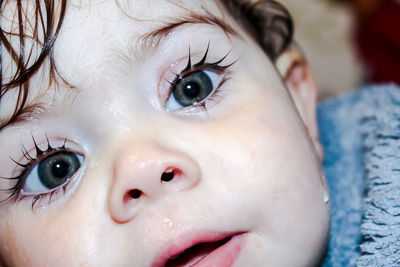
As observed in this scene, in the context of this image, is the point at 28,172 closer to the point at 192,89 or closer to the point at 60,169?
the point at 60,169

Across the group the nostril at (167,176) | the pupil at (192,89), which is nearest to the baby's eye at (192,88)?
the pupil at (192,89)

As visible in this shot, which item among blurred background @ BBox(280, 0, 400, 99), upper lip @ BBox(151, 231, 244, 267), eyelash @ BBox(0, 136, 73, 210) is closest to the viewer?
upper lip @ BBox(151, 231, 244, 267)

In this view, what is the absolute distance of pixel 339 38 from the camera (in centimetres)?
203

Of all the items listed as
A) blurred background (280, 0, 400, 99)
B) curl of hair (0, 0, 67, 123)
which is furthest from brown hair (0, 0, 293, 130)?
blurred background (280, 0, 400, 99)

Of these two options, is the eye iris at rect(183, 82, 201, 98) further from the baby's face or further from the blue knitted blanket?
the blue knitted blanket

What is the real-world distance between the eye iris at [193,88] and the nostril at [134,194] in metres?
0.18

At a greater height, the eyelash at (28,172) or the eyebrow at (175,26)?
the eyebrow at (175,26)

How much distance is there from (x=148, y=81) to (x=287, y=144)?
0.25 metres

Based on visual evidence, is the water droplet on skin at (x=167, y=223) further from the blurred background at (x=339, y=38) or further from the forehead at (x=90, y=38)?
the blurred background at (x=339, y=38)

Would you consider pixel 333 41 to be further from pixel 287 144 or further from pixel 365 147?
pixel 287 144

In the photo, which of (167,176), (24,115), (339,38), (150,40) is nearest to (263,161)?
(167,176)

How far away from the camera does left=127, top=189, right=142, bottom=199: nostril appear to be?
77 cm

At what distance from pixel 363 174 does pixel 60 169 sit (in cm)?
65

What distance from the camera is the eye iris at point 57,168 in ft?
2.84
